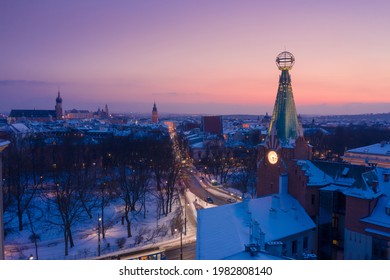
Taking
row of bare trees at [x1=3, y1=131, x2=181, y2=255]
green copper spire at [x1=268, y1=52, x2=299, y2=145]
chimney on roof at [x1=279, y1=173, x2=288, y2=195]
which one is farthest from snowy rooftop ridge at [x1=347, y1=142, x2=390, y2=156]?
chimney on roof at [x1=279, y1=173, x2=288, y2=195]

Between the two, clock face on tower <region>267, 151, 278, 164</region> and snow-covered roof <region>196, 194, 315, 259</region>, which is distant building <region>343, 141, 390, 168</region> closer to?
clock face on tower <region>267, 151, 278, 164</region>

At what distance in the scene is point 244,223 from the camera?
10.9 m

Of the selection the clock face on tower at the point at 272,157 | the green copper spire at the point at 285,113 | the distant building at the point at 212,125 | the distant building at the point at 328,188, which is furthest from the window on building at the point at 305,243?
the distant building at the point at 212,125

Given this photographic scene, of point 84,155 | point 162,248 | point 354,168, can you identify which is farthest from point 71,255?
point 84,155

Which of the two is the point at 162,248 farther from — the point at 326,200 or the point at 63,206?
the point at 326,200

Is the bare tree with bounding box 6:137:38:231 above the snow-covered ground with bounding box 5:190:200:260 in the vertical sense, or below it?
above

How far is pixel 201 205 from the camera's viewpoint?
22234 mm

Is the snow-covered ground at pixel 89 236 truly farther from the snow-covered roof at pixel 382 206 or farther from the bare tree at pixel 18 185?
the snow-covered roof at pixel 382 206

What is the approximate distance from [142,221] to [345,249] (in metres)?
11.9

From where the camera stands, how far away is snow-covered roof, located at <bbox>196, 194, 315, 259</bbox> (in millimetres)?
9602

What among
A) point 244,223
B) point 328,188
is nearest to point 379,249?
point 328,188

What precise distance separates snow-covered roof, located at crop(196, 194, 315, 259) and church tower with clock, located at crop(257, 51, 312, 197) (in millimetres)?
1107

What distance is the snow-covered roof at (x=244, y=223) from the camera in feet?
31.5
